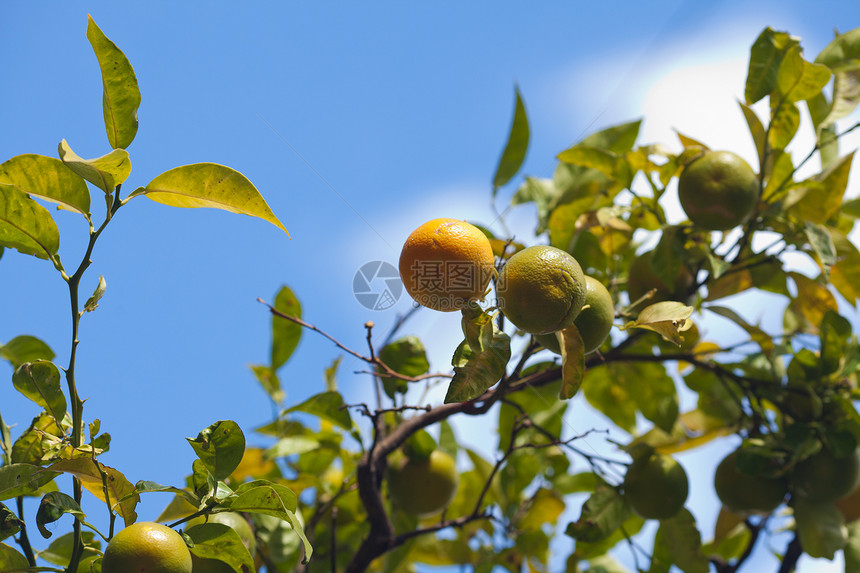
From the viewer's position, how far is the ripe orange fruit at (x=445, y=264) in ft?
2.68

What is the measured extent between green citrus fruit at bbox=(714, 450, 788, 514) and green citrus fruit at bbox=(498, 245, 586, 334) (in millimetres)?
678

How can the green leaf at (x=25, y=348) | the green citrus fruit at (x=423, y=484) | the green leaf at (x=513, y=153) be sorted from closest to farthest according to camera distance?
1. the green leaf at (x=25, y=348)
2. the green citrus fruit at (x=423, y=484)
3. the green leaf at (x=513, y=153)

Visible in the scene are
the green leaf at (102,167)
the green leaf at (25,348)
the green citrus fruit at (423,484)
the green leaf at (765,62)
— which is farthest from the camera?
the green citrus fruit at (423,484)

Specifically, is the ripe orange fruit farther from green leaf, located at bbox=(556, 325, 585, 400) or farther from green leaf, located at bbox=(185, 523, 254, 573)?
green leaf, located at bbox=(185, 523, 254, 573)

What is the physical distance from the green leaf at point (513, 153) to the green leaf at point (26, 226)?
0.90m

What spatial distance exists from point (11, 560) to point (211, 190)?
51 centimetres

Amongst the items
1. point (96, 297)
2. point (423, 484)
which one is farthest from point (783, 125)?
point (96, 297)

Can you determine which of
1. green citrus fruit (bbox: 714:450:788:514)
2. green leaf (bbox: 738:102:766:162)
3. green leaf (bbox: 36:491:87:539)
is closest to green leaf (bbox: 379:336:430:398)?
green leaf (bbox: 36:491:87:539)

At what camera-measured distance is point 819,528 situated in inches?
49.7

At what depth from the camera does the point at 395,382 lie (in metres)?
1.21

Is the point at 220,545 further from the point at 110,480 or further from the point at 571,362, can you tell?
the point at 571,362

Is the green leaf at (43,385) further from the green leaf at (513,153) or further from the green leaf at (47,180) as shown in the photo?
the green leaf at (513,153)

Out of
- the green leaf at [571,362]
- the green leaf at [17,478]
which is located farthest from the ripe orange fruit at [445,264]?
the green leaf at [17,478]

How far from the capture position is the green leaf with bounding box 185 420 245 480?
80cm
